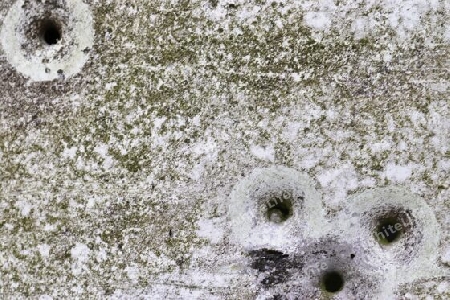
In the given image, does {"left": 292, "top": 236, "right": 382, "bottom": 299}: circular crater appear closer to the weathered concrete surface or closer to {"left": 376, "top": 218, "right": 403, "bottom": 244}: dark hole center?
the weathered concrete surface

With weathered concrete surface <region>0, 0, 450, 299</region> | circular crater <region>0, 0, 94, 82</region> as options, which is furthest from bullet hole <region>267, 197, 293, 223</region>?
circular crater <region>0, 0, 94, 82</region>

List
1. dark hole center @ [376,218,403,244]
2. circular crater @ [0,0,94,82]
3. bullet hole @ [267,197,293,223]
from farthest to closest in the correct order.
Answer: circular crater @ [0,0,94,82], bullet hole @ [267,197,293,223], dark hole center @ [376,218,403,244]

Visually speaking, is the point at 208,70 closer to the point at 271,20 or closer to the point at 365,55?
the point at 271,20

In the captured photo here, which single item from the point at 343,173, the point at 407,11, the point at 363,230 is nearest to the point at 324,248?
the point at 363,230

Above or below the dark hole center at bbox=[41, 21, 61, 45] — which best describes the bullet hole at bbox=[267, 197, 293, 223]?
below

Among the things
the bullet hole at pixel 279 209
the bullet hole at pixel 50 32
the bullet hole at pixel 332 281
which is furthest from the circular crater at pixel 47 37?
the bullet hole at pixel 332 281
